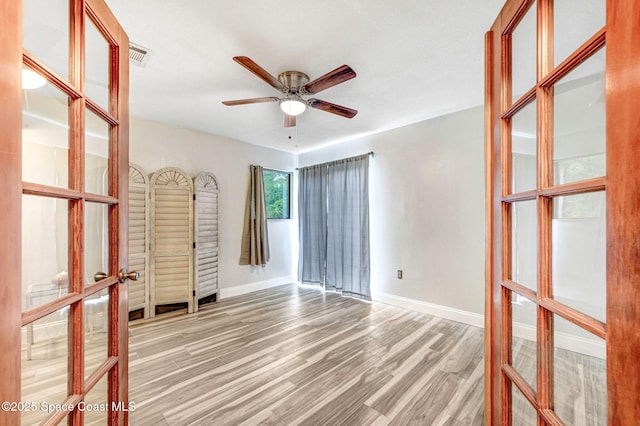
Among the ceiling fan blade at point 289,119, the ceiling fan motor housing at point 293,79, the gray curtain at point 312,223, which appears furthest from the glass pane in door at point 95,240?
the gray curtain at point 312,223

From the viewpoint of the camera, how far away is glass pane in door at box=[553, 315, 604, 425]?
0.55 m

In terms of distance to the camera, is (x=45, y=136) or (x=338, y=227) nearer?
(x=45, y=136)

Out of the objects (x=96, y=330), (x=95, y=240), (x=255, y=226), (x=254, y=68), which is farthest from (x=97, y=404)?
(x=255, y=226)

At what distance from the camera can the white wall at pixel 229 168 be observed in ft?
10.8

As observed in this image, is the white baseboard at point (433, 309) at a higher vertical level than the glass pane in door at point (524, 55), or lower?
lower

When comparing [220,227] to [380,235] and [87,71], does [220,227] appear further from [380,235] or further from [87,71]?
[87,71]

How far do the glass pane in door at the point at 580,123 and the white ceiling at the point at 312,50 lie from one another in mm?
1191

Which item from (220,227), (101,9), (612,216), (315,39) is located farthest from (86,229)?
(220,227)

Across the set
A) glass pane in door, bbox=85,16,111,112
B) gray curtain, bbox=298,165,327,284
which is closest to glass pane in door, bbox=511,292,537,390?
glass pane in door, bbox=85,16,111,112

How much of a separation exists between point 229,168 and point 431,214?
3026 millimetres

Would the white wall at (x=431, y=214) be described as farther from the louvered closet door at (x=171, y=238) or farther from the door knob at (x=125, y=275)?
the door knob at (x=125, y=275)

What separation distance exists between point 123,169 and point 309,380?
1831mm

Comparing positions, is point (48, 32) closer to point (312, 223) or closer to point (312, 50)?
point (312, 50)

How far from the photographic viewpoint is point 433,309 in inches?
125
